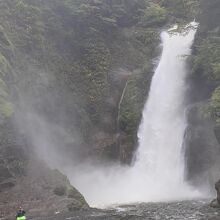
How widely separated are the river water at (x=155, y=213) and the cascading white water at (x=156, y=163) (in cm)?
386

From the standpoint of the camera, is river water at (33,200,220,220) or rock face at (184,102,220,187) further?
rock face at (184,102,220,187)

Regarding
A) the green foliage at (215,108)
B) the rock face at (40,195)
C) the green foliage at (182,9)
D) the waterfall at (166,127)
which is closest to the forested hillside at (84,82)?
the green foliage at (215,108)

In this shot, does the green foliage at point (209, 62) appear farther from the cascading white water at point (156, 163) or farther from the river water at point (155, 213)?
the river water at point (155, 213)

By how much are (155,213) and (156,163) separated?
12224mm

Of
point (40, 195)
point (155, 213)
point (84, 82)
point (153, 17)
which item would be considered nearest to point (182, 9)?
point (153, 17)

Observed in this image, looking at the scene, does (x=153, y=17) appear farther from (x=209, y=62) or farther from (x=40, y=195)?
(x=40, y=195)

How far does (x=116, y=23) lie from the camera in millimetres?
53344

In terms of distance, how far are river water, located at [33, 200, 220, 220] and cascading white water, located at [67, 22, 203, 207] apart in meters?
3.86

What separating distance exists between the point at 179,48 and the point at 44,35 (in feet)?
43.4

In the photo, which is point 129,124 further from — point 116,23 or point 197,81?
point 116,23

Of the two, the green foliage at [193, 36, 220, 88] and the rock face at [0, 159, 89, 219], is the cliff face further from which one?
the rock face at [0, 159, 89, 219]

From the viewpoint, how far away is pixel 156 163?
38.8m

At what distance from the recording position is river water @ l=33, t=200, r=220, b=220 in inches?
994

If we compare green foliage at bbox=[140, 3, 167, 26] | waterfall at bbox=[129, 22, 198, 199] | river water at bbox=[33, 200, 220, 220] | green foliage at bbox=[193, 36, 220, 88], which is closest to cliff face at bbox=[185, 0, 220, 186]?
green foliage at bbox=[193, 36, 220, 88]
